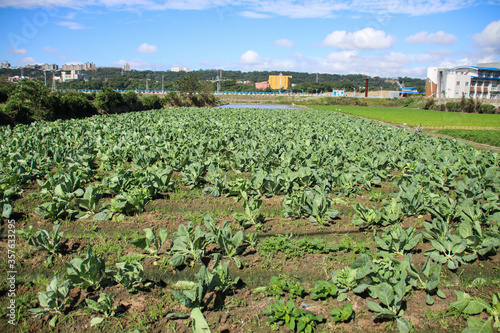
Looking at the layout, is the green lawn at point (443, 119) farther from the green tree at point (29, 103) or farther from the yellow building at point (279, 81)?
the yellow building at point (279, 81)

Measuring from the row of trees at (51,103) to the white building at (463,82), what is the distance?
238 ft

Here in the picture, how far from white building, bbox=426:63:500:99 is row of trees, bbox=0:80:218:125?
72.5m

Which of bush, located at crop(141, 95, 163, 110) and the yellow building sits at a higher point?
the yellow building

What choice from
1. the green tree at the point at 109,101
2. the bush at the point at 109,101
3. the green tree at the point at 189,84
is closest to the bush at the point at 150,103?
the bush at the point at 109,101

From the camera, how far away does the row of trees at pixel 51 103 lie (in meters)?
23.7

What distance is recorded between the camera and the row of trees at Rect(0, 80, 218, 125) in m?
23.7

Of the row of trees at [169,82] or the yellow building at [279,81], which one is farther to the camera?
the yellow building at [279,81]

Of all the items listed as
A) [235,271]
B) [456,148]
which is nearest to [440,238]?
[235,271]

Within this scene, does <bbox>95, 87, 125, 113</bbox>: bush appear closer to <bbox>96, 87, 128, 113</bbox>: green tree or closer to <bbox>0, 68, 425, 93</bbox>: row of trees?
<bbox>96, 87, 128, 113</bbox>: green tree

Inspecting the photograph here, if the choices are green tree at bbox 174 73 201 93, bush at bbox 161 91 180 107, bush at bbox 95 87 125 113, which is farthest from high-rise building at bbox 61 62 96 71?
bush at bbox 95 87 125 113

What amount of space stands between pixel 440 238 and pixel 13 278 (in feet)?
20.0

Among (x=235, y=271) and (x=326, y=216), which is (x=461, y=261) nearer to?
(x=326, y=216)

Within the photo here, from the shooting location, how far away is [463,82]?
80438 millimetres

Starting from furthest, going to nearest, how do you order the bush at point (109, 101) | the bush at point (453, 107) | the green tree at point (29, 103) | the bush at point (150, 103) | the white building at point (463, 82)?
1. the white building at point (463, 82)
2. the bush at point (453, 107)
3. the bush at point (150, 103)
4. the bush at point (109, 101)
5. the green tree at point (29, 103)
